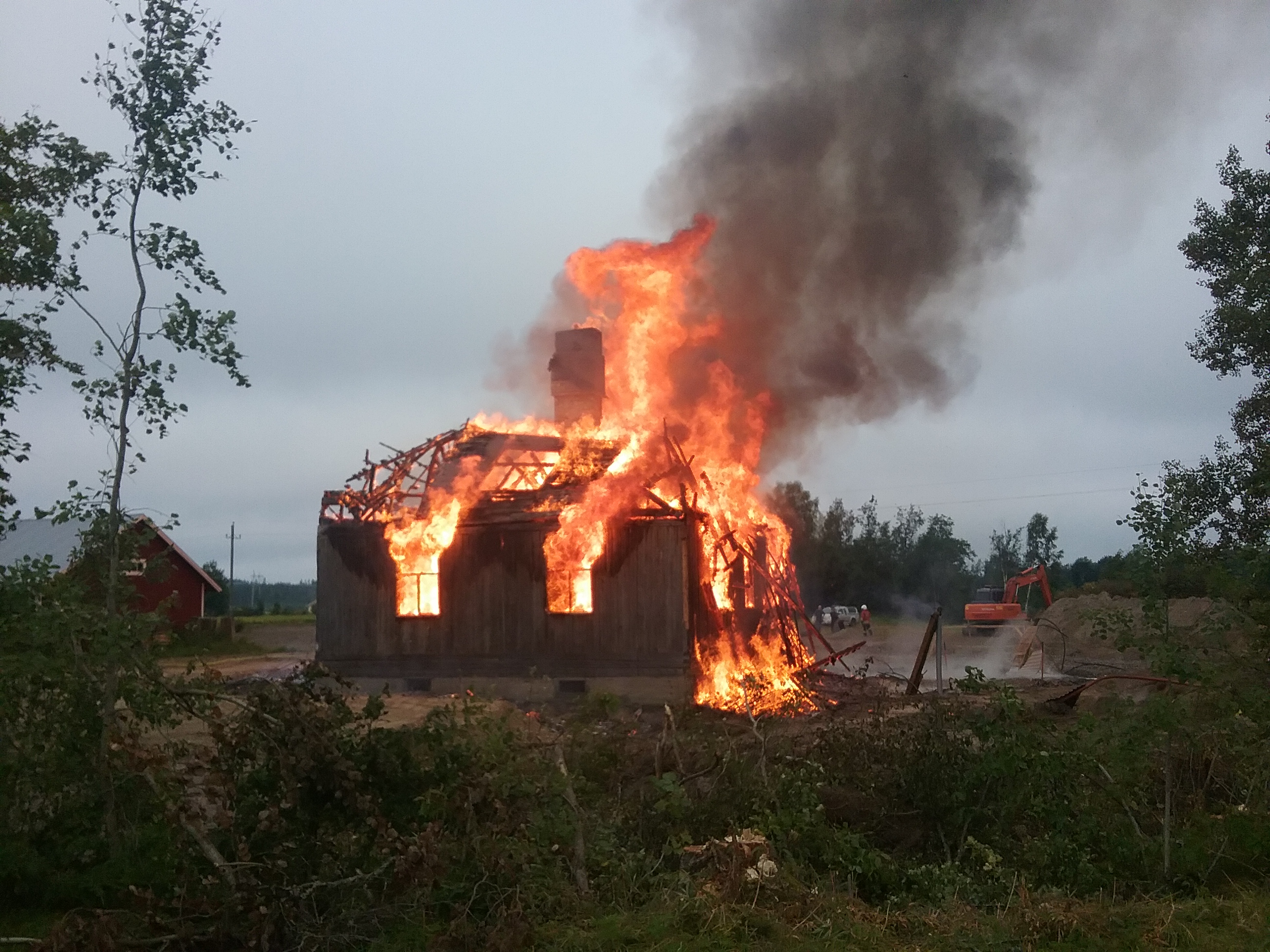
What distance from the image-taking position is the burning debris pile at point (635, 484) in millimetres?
19250

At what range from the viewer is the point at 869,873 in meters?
8.02

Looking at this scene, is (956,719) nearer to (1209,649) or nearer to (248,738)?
(1209,649)

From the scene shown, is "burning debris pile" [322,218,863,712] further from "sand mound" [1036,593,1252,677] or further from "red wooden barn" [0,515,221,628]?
"red wooden barn" [0,515,221,628]

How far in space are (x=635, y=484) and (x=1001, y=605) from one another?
2297 cm

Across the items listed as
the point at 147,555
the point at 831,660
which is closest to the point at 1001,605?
the point at 831,660

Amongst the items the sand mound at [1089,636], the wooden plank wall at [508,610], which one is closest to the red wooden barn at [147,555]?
the wooden plank wall at [508,610]

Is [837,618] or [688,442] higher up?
[688,442]

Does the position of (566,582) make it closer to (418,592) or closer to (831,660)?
(418,592)

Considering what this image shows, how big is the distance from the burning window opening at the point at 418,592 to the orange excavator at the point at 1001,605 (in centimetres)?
2341

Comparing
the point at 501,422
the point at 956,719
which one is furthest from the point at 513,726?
the point at 501,422

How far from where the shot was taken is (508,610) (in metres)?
19.9

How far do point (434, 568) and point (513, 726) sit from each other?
1209cm

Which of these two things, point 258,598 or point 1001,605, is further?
point 258,598

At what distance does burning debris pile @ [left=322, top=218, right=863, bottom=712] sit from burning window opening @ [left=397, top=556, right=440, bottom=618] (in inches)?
1.1
